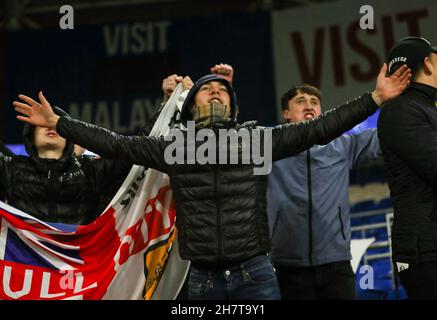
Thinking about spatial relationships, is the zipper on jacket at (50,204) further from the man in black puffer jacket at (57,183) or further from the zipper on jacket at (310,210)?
the zipper on jacket at (310,210)

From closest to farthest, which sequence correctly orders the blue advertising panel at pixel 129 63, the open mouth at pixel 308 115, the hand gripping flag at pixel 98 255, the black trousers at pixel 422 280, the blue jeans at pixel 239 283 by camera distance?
1. the black trousers at pixel 422 280
2. the blue jeans at pixel 239 283
3. the hand gripping flag at pixel 98 255
4. the open mouth at pixel 308 115
5. the blue advertising panel at pixel 129 63

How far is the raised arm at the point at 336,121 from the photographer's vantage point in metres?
2.29

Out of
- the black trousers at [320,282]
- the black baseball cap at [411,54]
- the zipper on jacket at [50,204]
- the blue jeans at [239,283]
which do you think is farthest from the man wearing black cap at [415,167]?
the zipper on jacket at [50,204]

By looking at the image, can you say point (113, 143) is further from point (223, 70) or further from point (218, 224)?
point (223, 70)

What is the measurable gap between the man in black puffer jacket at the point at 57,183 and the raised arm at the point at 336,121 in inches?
32.5

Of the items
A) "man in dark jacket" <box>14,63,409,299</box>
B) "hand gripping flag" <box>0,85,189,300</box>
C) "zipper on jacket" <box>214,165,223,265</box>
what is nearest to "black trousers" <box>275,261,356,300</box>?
"hand gripping flag" <box>0,85,189,300</box>

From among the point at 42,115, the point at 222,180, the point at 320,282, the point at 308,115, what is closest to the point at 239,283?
the point at 222,180

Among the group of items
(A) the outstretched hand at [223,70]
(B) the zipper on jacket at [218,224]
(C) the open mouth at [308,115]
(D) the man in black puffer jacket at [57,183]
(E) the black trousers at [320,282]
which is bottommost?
(E) the black trousers at [320,282]

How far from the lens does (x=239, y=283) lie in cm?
226

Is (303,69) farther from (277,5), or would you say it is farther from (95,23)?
(95,23)

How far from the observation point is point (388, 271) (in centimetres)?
484

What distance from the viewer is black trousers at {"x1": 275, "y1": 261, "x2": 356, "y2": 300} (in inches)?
112

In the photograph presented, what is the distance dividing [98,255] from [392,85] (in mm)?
1397

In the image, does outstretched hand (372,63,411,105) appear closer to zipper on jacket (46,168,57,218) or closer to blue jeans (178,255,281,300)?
blue jeans (178,255,281,300)
